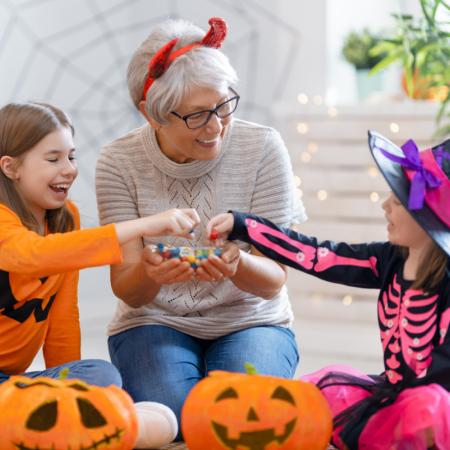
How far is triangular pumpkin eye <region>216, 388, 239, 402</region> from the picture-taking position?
1.41 m

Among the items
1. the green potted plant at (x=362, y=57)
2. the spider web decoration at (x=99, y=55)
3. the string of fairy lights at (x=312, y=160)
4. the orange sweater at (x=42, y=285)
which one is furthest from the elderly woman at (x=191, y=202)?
the green potted plant at (x=362, y=57)

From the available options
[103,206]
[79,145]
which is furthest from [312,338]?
[103,206]

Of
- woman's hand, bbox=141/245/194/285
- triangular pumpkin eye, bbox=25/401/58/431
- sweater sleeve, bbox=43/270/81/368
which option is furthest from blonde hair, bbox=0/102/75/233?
triangular pumpkin eye, bbox=25/401/58/431

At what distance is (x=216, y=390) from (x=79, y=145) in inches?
82.0

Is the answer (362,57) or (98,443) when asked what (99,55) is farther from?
(98,443)

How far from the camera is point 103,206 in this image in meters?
1.94

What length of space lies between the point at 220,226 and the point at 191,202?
0.24 m

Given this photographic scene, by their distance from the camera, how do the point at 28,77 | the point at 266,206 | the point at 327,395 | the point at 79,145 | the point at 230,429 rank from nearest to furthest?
the point at 230,429
the point at 327,395
the point at 266,206
the point at 28,77
the point at 79,145

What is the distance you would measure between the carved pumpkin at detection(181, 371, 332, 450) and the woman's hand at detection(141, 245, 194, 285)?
11.5 inches

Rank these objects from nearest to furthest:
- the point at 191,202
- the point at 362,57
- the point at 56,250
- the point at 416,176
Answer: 1. the point at 416,176
2. the point at 56,250
3. the point at 191,202
4. the point at 362,57

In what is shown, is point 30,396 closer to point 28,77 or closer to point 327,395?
point 327,395

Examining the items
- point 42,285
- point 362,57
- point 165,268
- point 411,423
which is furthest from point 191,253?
point 362,57

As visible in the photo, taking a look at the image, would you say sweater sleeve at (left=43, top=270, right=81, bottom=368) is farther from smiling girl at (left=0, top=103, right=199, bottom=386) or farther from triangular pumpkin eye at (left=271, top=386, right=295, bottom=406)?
triangular pumpkin eye at (left=271, top=386, right=295, bottom=406)

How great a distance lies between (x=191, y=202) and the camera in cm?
191
